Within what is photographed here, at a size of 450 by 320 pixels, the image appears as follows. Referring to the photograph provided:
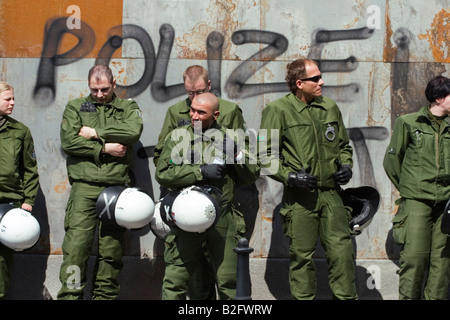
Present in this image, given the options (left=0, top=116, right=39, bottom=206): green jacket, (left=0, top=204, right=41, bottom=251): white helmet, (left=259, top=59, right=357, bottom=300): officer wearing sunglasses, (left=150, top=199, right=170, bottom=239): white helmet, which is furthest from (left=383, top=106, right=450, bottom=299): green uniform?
(left=0, top=116, right=39, bottom=206): green jacket

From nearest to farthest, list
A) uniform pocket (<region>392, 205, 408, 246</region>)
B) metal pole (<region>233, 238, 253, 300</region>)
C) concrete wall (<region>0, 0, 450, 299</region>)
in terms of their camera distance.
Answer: metal pole (<region>233, 238, 253, 300</region>)
uniform pocket (<region>392, 205, 408, 246</region>)
concrete wall (<region>0, 0, 450, 299</region>)

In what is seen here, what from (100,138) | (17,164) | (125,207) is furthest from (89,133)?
(125,207)

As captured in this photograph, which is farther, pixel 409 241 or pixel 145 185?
pixel 145 185

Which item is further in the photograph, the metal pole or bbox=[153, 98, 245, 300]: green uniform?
bbox=[153, 98, 245, 300]: green uniform

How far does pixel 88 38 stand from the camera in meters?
8.48

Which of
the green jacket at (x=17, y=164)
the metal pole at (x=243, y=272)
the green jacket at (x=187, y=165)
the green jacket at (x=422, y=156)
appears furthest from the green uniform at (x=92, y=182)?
the green jacket at (x=422, y=156)

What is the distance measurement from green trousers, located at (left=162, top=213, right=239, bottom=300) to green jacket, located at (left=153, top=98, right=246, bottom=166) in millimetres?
1167

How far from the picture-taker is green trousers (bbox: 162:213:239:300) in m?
6.78

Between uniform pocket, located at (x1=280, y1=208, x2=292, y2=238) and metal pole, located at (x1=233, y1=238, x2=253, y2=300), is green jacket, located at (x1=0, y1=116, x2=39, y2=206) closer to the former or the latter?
uniform pocket, located at (x1=280, y1=208, x2=292, y2=238)

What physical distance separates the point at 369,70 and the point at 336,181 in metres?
1.67

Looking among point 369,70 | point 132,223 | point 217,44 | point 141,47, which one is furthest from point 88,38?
point 369,70

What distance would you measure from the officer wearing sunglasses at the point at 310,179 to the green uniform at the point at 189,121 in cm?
39

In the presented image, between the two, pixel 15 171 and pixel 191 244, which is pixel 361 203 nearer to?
pixel 191 244

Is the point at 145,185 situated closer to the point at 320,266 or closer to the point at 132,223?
the point at 132,223
